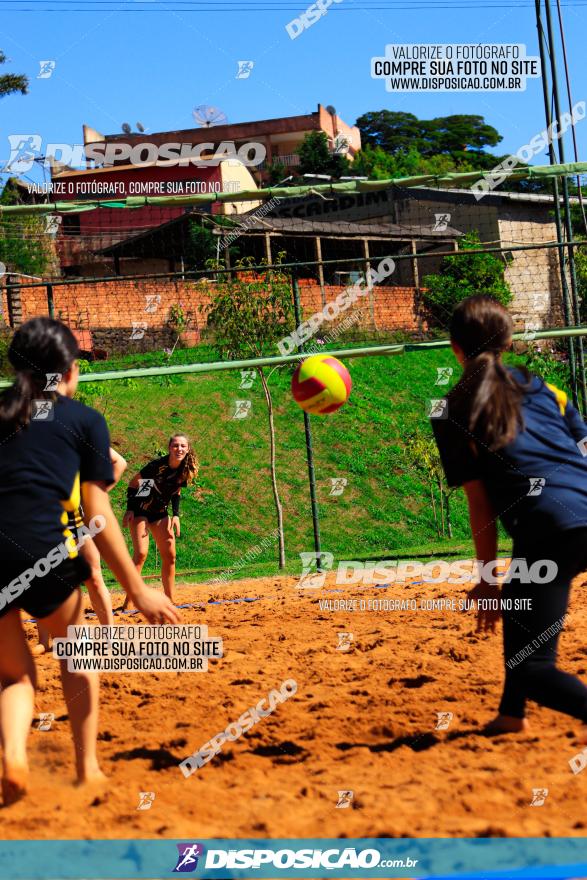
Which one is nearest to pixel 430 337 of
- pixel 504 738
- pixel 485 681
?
pixel 485 681

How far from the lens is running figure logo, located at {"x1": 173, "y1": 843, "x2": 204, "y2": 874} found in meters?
2.88

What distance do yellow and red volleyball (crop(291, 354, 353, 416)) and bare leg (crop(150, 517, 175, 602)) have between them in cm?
180

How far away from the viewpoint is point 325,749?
4.15 meters

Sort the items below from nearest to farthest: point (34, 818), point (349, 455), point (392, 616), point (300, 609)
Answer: point (34, 818), point (392, 616), point (300, 609), point (349, 455)

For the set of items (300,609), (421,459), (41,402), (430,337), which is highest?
(430,337)

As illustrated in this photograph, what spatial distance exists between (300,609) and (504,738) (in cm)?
409

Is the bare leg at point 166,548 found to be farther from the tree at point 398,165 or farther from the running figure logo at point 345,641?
the tree at point 398,165

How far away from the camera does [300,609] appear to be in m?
8.02

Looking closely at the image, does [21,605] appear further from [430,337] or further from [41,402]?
[430,337]

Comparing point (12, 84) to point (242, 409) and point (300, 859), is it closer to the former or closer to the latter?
point (242, 409)

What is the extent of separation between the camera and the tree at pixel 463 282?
1529cm

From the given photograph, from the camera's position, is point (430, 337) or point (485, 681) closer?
point (485, 681)

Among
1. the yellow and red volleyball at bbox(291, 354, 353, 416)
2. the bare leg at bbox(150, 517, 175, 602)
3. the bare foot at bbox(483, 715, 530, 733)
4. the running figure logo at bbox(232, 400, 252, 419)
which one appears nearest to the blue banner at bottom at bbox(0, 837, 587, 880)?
the bare foot at bbox(483, 715, 530, 733)

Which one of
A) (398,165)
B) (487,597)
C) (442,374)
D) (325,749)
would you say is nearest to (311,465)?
(442,374)
